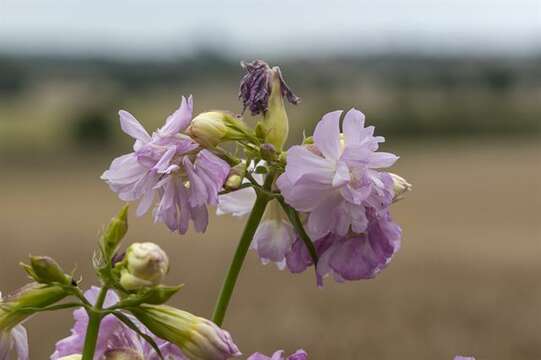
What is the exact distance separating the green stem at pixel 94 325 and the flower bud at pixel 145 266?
43mm

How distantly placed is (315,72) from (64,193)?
9.87 m

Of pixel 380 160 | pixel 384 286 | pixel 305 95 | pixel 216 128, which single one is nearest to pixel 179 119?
pixel 216 128

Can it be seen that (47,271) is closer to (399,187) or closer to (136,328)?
(136,328)

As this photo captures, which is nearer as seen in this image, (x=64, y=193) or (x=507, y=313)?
(x=507, y=313)

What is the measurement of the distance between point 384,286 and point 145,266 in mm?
6055

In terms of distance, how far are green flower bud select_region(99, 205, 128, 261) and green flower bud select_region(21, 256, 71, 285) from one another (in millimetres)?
28

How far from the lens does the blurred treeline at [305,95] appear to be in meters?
19.7

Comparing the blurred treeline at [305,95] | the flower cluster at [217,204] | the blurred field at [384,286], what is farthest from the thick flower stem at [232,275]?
the blurred treeline at [305,95]

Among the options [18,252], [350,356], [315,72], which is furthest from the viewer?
[315,72]

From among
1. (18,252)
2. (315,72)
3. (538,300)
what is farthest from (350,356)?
(315,72)

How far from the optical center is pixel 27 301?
0.60 m

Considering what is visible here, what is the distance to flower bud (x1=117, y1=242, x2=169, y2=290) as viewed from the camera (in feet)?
1.78

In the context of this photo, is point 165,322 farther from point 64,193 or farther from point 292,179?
point 64,193

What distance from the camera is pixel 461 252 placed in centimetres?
858
